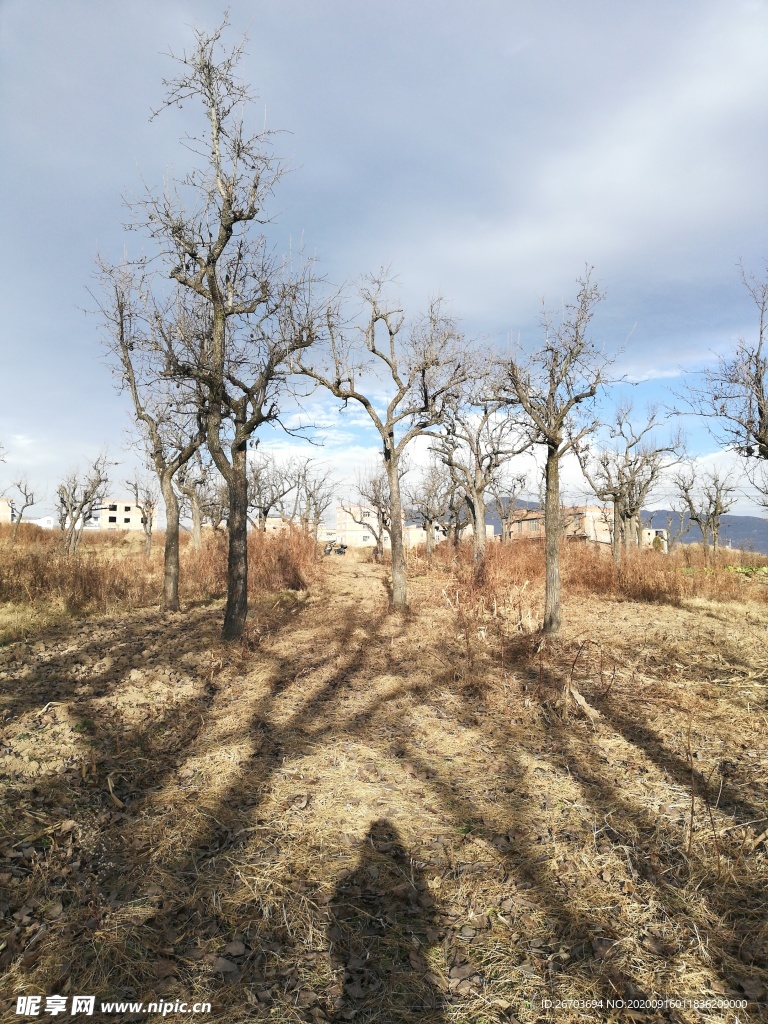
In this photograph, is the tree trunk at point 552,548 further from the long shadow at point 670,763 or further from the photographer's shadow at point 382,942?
the photographer's shadow at point 382,942

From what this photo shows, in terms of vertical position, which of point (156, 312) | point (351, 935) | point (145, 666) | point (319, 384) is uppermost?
point (156, 312)

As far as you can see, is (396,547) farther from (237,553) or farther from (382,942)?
(382,942)

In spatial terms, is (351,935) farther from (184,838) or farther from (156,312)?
(156,312)

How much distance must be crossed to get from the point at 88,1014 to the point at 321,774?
7.63 feet

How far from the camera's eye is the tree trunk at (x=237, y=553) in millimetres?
8656

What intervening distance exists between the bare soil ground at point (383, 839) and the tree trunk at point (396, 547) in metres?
4.70

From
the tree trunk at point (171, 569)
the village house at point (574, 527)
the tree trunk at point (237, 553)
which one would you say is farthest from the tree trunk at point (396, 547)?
the village house at point (574, 527)

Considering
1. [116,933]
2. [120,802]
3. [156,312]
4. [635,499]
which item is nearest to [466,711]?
[120,802]

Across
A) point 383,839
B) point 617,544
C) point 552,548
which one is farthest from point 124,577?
point 617,544

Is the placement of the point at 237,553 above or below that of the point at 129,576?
above

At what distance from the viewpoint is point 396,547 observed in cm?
1205

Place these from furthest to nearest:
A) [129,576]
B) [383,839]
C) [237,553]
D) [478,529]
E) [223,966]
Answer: [478,529]
[129,576]
[237,553]
[383,839]
[223,966]

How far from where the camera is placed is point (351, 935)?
10.1ft

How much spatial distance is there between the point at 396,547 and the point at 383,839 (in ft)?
27.3
